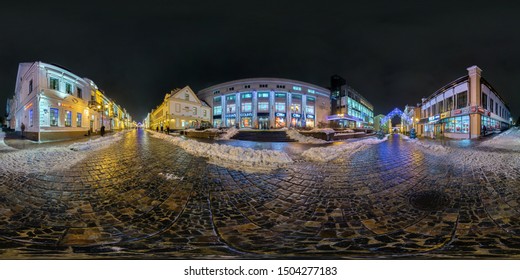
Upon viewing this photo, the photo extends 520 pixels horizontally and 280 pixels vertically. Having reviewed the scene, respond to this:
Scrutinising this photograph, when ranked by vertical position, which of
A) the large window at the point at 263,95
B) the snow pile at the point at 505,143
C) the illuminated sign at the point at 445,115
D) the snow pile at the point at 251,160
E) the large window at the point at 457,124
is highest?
the large window at the point at 263,95

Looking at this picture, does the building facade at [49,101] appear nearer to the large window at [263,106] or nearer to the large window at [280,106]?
the large window at [263,106]

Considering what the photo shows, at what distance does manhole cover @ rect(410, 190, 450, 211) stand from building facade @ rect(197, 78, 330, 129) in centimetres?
4687

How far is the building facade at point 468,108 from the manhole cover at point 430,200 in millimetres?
26577

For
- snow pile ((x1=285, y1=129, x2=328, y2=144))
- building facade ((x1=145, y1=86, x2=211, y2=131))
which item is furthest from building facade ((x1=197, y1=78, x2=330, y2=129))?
snow pile ((x1=285, y1=129, x2=328, y2=144))

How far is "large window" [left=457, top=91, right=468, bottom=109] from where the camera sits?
23.9 meters

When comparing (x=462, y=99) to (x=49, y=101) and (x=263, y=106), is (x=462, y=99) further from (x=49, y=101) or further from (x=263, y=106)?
(x=49, y=101)

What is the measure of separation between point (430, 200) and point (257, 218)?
327 centimetres

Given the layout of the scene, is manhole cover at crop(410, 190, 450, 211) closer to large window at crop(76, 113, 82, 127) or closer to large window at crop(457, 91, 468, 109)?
large window at crop(457, 91, 468, 109)

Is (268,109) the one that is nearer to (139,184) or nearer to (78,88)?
(78,88)

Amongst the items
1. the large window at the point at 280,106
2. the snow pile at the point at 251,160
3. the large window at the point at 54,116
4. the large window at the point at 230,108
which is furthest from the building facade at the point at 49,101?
the large window at the point at 280,106

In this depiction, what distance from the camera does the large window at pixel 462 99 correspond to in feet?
78.3

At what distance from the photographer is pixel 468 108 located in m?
23.1

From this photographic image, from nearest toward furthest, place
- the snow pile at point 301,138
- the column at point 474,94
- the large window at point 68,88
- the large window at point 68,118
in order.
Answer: the snow pile at point 301,138, the large window at point 68,118, the large window at point 68,88, the column at point 474,94

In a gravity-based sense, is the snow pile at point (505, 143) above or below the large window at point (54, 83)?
below
